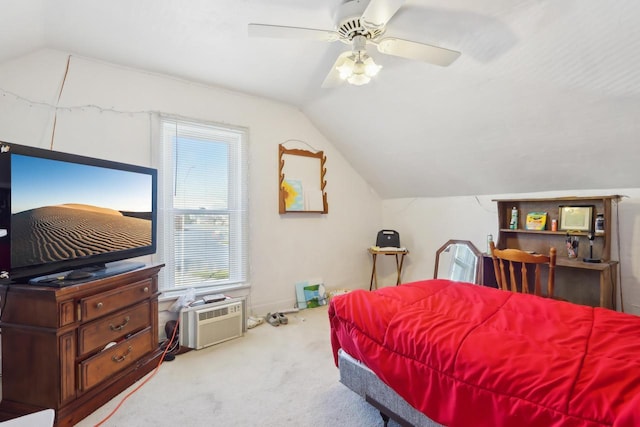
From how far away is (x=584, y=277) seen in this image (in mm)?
2584

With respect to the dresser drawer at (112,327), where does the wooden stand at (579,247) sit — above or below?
above

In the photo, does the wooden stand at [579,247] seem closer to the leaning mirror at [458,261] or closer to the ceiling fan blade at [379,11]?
the leaning mirror at [458,261]

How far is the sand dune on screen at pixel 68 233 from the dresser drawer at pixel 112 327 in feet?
1.46

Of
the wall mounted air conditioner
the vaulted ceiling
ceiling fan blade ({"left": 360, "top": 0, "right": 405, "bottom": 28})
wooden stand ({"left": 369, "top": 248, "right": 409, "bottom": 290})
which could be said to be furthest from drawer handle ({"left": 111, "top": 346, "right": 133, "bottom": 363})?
wooden stand ({"left": 369, "top": 248, "right": 409, "bottom": 290})

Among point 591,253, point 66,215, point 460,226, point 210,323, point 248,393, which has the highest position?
point 66,215

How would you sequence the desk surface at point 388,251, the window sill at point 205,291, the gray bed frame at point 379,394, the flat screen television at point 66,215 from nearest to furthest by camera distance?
the gray bed frame at point 379,394
the flat screen television at point 66,215
the window sill at point 205,291
the desk surface at point 388,251

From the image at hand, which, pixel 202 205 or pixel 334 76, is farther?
pixel 202 205

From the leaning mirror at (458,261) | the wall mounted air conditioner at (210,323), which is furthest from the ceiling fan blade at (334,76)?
the leaning mirror at (458,261)

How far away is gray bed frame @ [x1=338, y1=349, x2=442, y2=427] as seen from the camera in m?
1.35

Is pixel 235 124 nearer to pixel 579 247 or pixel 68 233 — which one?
pixel 68 233

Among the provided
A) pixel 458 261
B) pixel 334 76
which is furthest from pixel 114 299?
pixel 458 261

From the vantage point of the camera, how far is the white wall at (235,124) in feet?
7.33

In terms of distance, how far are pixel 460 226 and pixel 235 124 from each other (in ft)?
9.31

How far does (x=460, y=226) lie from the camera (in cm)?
350
